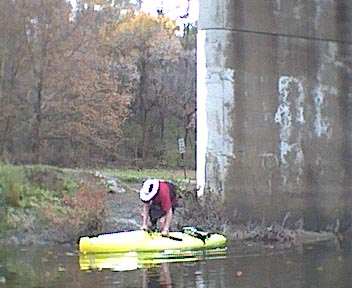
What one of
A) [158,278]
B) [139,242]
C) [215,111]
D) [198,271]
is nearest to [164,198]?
[139,242]

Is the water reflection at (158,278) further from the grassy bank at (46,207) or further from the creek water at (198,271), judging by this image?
the grassy bank at (46,207)

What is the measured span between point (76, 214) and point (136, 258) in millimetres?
4172

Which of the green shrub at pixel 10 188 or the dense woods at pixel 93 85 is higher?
the dense woods at pixel 93 85

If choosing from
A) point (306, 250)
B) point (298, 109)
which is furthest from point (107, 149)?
point (306, 250)

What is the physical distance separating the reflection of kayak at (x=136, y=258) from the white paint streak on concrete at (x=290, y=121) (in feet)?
17.4

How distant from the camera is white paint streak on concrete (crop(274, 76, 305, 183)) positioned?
19719mm

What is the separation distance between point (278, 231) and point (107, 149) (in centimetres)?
2596

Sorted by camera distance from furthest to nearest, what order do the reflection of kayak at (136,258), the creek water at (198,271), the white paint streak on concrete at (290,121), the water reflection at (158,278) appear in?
1. the white paint streak on concrete at (290,121)
2. the reflection of kayak at (136,258)
3. the creek water at (198,271)
4. the water reflection at (158,278)

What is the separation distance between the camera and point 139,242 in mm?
14367

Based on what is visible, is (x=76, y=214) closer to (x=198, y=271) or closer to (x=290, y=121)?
(x=290, y=121)

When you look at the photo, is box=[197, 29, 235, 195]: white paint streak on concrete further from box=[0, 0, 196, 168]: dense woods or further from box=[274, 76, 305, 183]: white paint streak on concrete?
box=[0, 0, 196, 168]: dense woods

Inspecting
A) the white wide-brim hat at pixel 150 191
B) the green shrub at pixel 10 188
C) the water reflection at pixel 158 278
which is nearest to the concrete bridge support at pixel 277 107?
the white wide-brim hat at pixel 150 191

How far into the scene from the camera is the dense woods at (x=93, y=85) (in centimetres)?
3606

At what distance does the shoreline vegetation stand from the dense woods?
980cm
